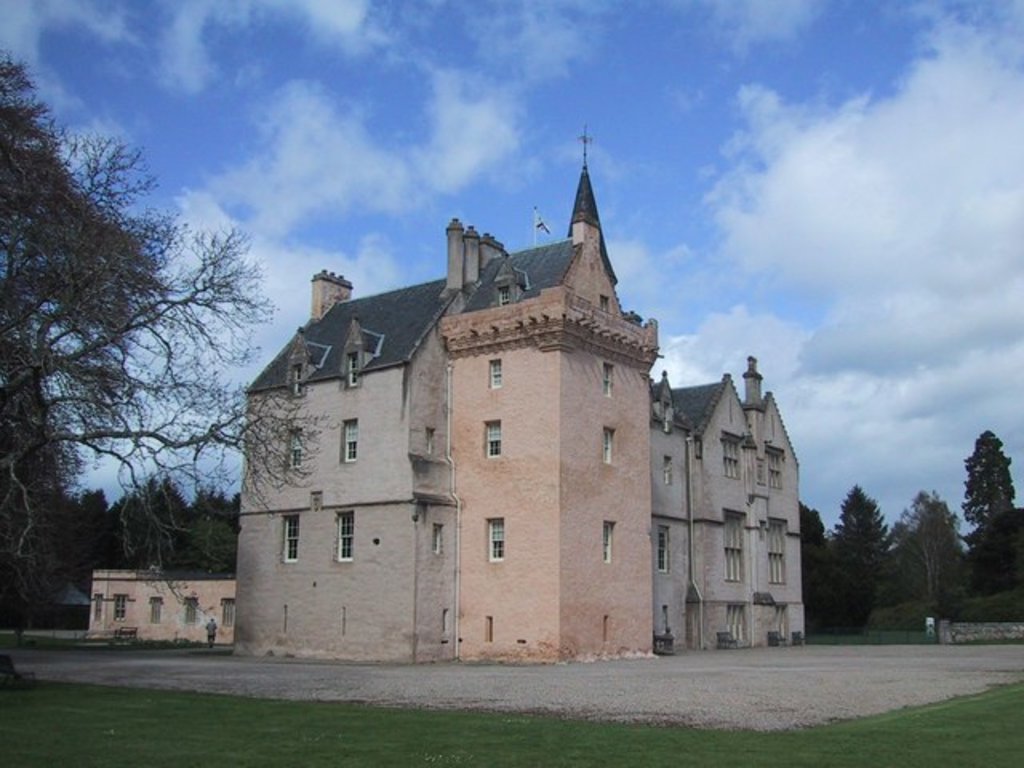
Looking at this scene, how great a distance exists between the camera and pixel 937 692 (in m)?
22.0

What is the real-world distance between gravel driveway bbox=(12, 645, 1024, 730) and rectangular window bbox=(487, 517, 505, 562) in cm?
510

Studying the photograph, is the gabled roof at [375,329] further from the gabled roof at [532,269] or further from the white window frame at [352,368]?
the gabled roof at [532,269]

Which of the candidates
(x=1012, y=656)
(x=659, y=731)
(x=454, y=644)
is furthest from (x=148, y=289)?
(x=1012, y=656)

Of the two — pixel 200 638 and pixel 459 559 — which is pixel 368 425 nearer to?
pixel 459 559

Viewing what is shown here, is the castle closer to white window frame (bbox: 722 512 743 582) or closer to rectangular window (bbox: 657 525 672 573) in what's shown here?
rectangular window (bbox: 657 525 672 573)

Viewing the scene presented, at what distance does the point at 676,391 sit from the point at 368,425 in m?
22.7

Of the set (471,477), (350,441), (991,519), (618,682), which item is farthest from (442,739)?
(991,519)

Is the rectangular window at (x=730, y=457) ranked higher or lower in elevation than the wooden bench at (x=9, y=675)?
higher

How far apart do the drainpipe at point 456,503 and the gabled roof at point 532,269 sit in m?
3.08

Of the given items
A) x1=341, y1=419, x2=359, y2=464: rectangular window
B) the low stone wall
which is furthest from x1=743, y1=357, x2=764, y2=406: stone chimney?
x1=341, y1=419, x2=359, y2=464: rectangular window

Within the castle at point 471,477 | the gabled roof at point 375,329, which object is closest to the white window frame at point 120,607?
the castle at point 471,477

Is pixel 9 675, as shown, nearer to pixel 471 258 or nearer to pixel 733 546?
pixel 471 258

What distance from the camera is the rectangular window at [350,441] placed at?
133 feet

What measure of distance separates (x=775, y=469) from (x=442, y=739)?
156 ft
